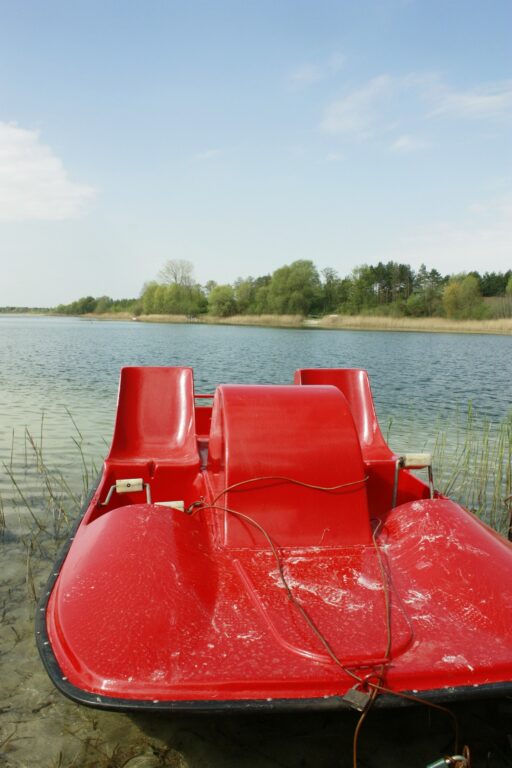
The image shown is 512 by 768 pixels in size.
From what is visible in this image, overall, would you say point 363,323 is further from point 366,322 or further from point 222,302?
point 222,302

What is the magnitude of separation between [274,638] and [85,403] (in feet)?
28.3

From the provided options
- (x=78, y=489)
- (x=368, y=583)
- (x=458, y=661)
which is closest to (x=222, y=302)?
(x=78, y=489)

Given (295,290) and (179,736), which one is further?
(295,290)

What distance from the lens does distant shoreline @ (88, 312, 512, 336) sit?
4007 centimetres

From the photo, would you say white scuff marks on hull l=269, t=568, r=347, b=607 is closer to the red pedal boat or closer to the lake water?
the red pedal boat

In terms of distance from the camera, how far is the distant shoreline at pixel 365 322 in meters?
40.1

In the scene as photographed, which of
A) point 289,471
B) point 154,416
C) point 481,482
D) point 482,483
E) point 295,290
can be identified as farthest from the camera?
point 295,290

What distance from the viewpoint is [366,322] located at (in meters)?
45.8

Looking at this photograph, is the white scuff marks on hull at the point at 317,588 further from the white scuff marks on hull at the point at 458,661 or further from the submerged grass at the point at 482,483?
the submerged grass at the point at 482,483

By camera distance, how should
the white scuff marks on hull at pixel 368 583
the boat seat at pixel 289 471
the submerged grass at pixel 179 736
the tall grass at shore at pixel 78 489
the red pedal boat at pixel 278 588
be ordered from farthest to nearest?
the tall grass at shore at pixel 78 489, the boat seat at pixel 289 471, the white scuff marks on hull at pixel 368 583, the submerged grass at pixel 179 736, the red pedal boat at pixel 278 588

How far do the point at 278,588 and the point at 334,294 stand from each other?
214 ft

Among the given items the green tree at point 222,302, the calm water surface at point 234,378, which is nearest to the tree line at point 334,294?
the green tree at point 222,302

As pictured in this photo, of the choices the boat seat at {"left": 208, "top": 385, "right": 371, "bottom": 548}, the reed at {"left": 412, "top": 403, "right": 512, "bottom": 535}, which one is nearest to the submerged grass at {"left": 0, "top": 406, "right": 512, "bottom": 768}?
the boat seat at {"left": 208, "top": 385, "right": 371, "bottom": 548}

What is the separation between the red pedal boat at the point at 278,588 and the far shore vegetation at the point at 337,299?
130 feet
